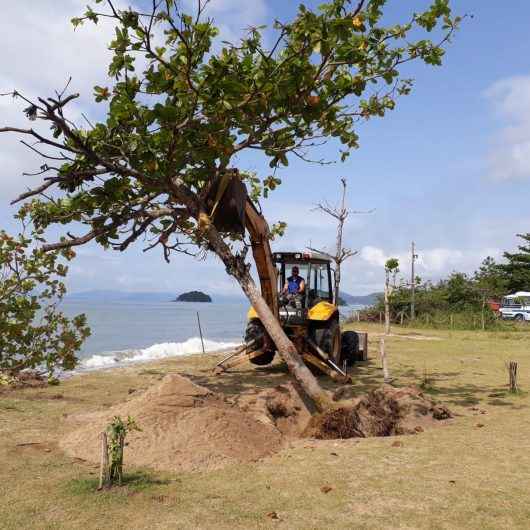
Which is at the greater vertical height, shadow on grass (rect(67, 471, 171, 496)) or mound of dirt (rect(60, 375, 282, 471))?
mound of dirt (rect(60, 375, 282, 471))

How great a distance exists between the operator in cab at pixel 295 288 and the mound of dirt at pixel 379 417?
431 centimetres

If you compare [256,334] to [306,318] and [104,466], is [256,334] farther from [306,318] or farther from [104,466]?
[104,466]

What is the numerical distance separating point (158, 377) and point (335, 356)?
483 cm

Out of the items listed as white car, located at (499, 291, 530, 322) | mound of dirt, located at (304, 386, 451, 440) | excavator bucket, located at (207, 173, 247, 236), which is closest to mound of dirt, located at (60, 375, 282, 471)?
mound of dirt, located at (304, 386, 451, 440)

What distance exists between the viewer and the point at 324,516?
4.91 metres

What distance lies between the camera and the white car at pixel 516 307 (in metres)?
39.4

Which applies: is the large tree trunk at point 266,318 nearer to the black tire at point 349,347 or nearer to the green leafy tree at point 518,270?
the black tire at point 349,347

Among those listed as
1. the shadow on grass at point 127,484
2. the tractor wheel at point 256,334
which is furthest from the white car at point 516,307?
the shadow on grass at point 127,484

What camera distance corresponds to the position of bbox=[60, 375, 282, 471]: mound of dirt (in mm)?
6754

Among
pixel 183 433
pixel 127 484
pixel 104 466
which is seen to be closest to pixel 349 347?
pixel 183 433

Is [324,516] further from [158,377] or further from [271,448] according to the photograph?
[158,377]

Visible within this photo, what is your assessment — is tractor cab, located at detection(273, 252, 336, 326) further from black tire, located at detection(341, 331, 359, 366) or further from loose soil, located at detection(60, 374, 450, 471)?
loose soil, located at detection(60, 374, 450, 471)

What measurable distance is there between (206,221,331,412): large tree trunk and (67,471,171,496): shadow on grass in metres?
3.52

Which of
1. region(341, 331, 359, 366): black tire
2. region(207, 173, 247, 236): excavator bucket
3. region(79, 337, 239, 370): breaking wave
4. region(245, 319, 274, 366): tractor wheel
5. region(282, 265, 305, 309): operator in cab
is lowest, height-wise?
region(79, 337, 239, 370): breaking wave
